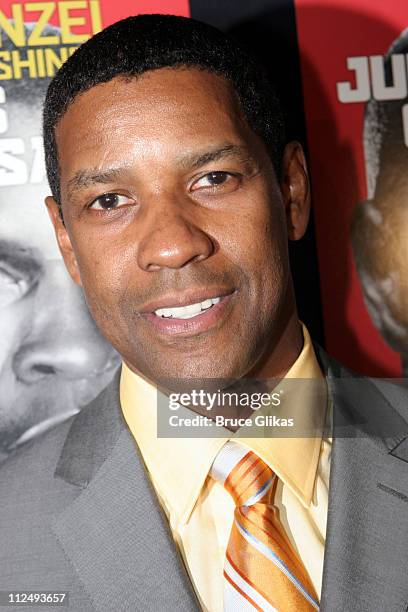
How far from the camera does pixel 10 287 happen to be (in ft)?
7.18

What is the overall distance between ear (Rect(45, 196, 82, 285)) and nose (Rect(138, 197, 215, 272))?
336mm

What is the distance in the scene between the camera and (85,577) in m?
1.56

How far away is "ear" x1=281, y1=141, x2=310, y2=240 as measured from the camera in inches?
75.3

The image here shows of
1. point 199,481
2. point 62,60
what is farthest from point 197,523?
point 62,60

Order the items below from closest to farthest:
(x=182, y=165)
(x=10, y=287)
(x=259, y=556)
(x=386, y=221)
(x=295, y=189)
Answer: (x=259, y=556) < (x=182, y=165) < (x=295, y=189) < (x=10, y=287) < (x=386, y=221)

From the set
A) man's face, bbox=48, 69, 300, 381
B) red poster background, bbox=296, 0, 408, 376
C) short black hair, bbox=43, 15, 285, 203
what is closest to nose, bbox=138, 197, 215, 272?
man's face, bbox=48, 69, 300, 381

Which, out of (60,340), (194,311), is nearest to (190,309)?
(194,311)

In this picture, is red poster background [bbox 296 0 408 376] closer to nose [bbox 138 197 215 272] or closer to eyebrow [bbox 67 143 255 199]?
eyebrow [bbox 67 143 255 199]

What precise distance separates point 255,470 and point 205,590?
232 millimetres

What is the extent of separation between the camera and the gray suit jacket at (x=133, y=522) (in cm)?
152

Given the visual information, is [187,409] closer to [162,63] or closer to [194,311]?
[194,311]

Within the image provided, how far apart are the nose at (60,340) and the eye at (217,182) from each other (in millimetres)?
666

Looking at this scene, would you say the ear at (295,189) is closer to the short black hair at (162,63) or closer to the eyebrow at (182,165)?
the short black hair at (162,63)

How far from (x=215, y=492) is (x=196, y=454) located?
0.26ft
